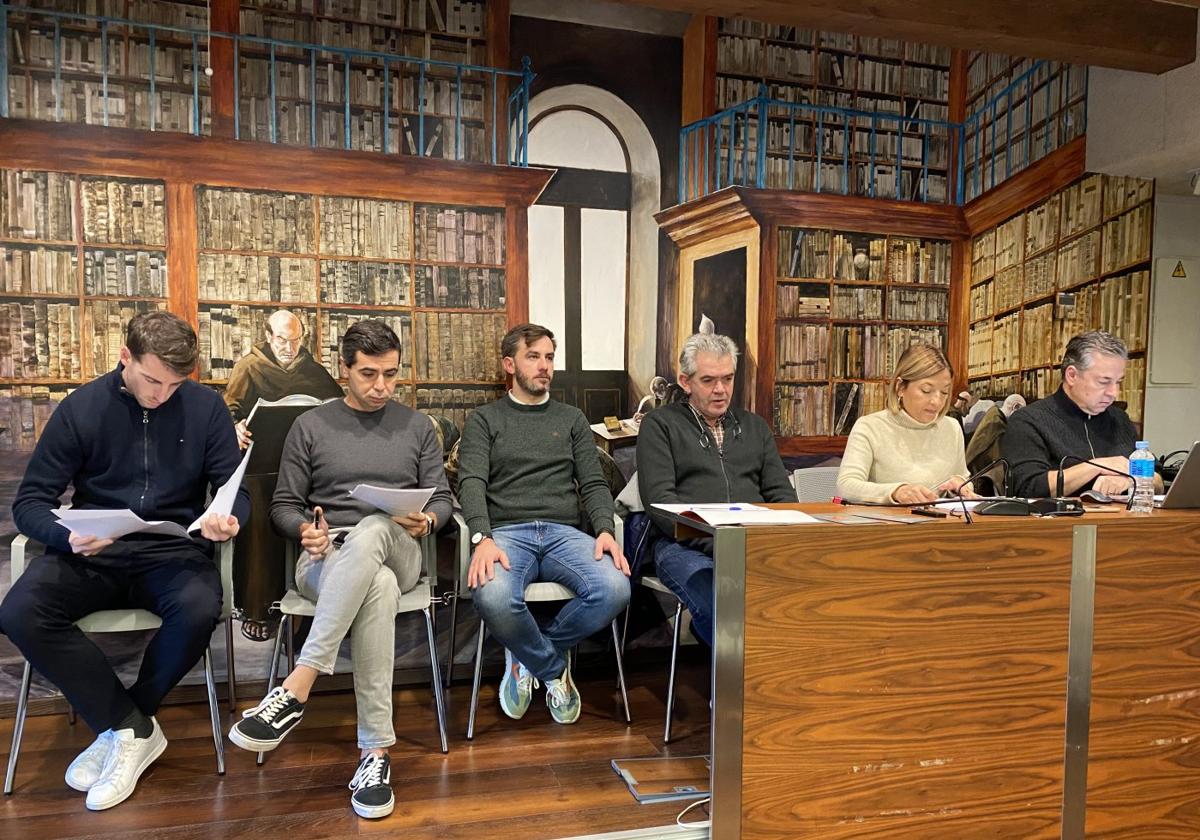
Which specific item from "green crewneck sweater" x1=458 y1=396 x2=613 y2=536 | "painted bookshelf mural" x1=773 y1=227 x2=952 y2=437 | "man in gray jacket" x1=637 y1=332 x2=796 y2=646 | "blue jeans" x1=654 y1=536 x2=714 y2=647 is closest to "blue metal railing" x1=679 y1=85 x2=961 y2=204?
"painted bookshelf mural" x1=773 y1=227 x2=952 y2=437

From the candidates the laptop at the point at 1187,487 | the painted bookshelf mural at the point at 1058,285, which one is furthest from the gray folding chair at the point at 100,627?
the painted bookshelf mural at the point at 1058,285

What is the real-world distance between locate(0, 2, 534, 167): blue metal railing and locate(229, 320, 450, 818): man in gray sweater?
2.74 ft

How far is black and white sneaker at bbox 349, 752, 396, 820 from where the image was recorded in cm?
214

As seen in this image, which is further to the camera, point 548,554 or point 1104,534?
point 548,554

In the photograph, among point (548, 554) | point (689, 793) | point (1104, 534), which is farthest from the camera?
point (548, 554)

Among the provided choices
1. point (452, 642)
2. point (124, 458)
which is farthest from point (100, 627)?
point (452, 642)

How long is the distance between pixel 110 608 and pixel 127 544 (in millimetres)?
184

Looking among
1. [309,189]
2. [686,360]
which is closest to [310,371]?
[309,189]

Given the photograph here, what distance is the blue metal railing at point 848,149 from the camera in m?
3.33

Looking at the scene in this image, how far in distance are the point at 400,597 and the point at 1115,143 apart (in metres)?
3.04

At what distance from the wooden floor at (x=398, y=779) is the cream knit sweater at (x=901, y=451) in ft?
3.27

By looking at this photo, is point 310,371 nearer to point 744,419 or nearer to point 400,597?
point 400,597

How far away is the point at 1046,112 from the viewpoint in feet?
11.3

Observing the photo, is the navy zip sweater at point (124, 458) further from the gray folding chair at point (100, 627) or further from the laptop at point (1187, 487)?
the laptop at point (1187, 487)
